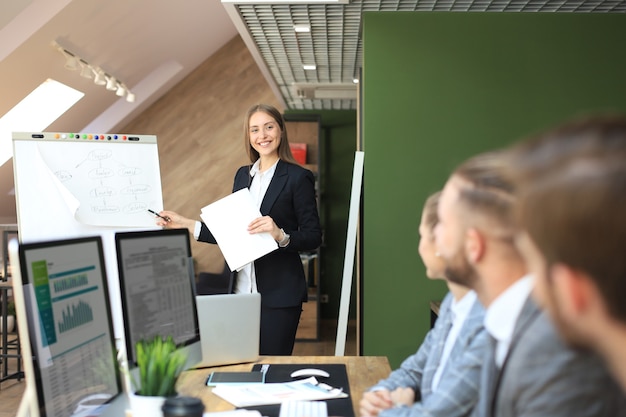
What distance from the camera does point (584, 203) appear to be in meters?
0.61

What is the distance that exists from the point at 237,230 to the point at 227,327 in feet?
2.26

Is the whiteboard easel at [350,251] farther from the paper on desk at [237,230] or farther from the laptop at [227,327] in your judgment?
the laptop at [227,327]

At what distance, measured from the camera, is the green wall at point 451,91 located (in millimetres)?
3969

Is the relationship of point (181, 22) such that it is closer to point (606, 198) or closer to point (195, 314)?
point (195, 314)

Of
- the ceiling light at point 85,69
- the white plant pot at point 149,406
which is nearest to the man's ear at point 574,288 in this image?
the white plant pot at point 149,406

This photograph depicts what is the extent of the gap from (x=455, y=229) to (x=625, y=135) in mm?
696

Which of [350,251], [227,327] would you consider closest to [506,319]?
[227,327]

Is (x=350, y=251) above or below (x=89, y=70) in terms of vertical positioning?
below

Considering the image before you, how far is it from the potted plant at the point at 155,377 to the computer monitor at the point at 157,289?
2.3 inches

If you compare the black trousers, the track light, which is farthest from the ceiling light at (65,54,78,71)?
the black trousers

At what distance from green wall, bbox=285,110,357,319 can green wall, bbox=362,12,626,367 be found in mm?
4440

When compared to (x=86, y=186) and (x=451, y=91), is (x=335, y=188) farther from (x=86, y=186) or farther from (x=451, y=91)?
(x=86, y=186)

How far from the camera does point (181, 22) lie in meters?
6.99

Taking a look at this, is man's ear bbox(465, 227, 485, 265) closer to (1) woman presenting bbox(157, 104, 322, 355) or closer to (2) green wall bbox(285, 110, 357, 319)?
(1) woman presenting bbox(157, 104, 322, 355)
